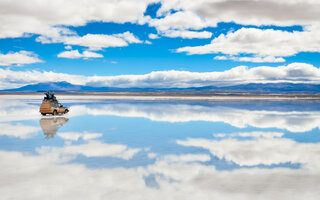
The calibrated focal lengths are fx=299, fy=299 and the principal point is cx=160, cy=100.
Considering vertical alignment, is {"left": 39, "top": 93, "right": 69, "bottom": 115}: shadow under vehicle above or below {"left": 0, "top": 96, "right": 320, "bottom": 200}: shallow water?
above

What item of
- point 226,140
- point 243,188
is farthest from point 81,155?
point 226,140

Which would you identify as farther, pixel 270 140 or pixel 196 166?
pixel 270 140

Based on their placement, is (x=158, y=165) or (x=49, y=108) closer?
(x=158, y=165)

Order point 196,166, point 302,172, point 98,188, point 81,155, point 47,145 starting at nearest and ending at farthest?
point 98,188 < point 302,172 < point 196,166 < point 81,155 < point 47,145

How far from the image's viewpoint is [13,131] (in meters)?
20.4

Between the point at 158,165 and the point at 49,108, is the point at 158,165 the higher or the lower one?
the lower one

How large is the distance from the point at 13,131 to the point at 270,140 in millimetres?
16761

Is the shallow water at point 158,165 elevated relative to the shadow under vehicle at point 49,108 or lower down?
lower down

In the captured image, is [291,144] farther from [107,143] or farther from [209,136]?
[107,143]

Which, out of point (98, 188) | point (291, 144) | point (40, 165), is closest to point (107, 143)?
point (40, 165)

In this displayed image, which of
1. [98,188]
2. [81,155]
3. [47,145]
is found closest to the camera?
[98,188]

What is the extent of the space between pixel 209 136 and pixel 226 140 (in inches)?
62.0

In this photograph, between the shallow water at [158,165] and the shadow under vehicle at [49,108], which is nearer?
the shallow water at [158,165]

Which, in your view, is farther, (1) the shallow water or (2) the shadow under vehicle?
(2) the shadow under vehicle
